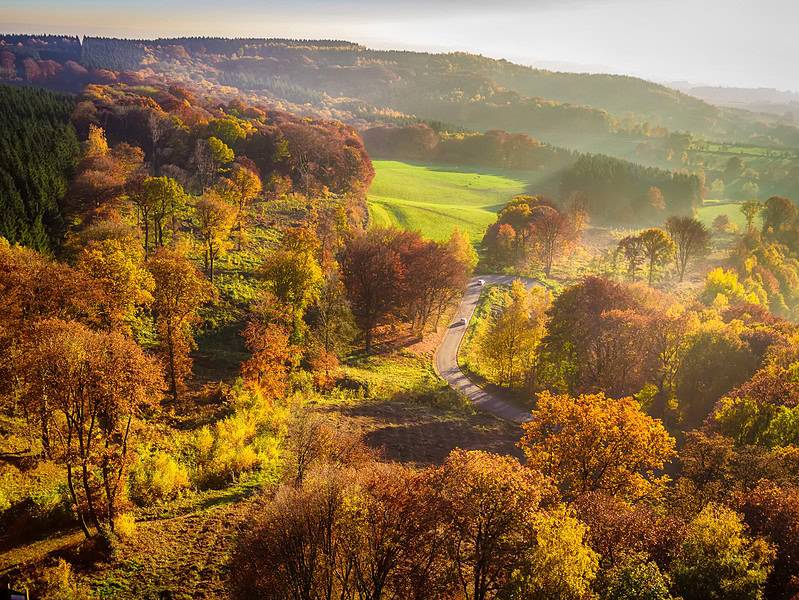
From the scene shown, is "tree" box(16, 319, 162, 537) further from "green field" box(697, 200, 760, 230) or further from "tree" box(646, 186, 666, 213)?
"green field" box(697, 200, 760, 230)

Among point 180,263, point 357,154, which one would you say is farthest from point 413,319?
point 357,154

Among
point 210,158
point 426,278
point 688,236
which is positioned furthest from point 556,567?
point 688,236

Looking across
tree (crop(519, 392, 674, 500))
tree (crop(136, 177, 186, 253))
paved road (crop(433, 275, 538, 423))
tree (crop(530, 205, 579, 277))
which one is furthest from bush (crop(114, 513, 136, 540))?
tree (crop(530, 205, 579, 277))

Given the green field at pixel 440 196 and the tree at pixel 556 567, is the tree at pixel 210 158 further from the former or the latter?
the tree at pixel 556 567

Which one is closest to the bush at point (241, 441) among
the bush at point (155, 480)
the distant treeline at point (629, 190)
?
the bush at point (155, 480)

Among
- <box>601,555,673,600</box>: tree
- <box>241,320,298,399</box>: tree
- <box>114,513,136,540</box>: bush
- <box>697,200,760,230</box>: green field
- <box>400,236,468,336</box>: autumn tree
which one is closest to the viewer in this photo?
<box>601,555,673,600</box>: tree
